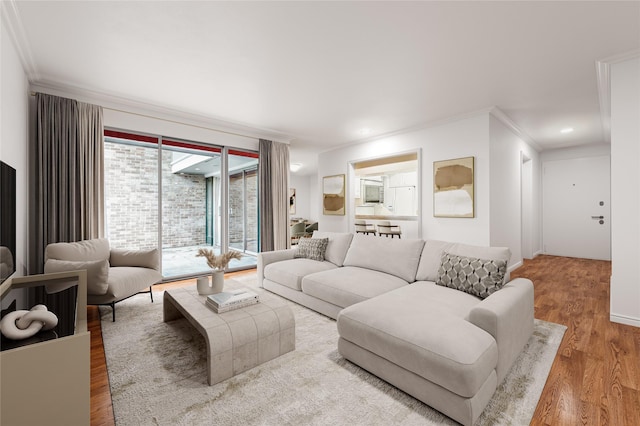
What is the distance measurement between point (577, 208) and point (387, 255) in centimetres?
603

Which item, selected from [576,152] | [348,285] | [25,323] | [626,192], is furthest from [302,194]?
[25,323]

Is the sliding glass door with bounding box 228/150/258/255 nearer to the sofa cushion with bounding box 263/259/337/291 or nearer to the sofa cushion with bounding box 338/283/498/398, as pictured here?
the sofa cushion with bounding box 263/259/337/291

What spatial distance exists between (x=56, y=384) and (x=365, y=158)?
217 inches

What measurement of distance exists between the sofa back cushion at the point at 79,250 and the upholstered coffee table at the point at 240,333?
162 centimetres

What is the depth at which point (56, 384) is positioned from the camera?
1120 millimetres

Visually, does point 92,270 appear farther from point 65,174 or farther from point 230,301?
point 65,174

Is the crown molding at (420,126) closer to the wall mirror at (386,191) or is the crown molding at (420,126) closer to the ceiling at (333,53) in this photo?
the ceiling at (333,53)

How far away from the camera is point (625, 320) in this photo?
9.00 feet

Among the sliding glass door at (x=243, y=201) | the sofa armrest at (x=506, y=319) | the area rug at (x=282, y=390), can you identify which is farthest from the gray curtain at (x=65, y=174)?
the sofa armrest at (x=506, y=319)

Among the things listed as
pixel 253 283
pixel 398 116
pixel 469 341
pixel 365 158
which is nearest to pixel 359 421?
pixel 469 341

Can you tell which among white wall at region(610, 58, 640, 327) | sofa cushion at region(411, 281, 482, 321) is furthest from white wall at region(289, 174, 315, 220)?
white wall at region(610, 58, 640, 327)

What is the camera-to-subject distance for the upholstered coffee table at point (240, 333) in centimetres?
180

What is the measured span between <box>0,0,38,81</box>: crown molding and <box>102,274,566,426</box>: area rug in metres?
2.70

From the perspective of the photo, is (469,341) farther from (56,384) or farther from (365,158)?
(365,158)
